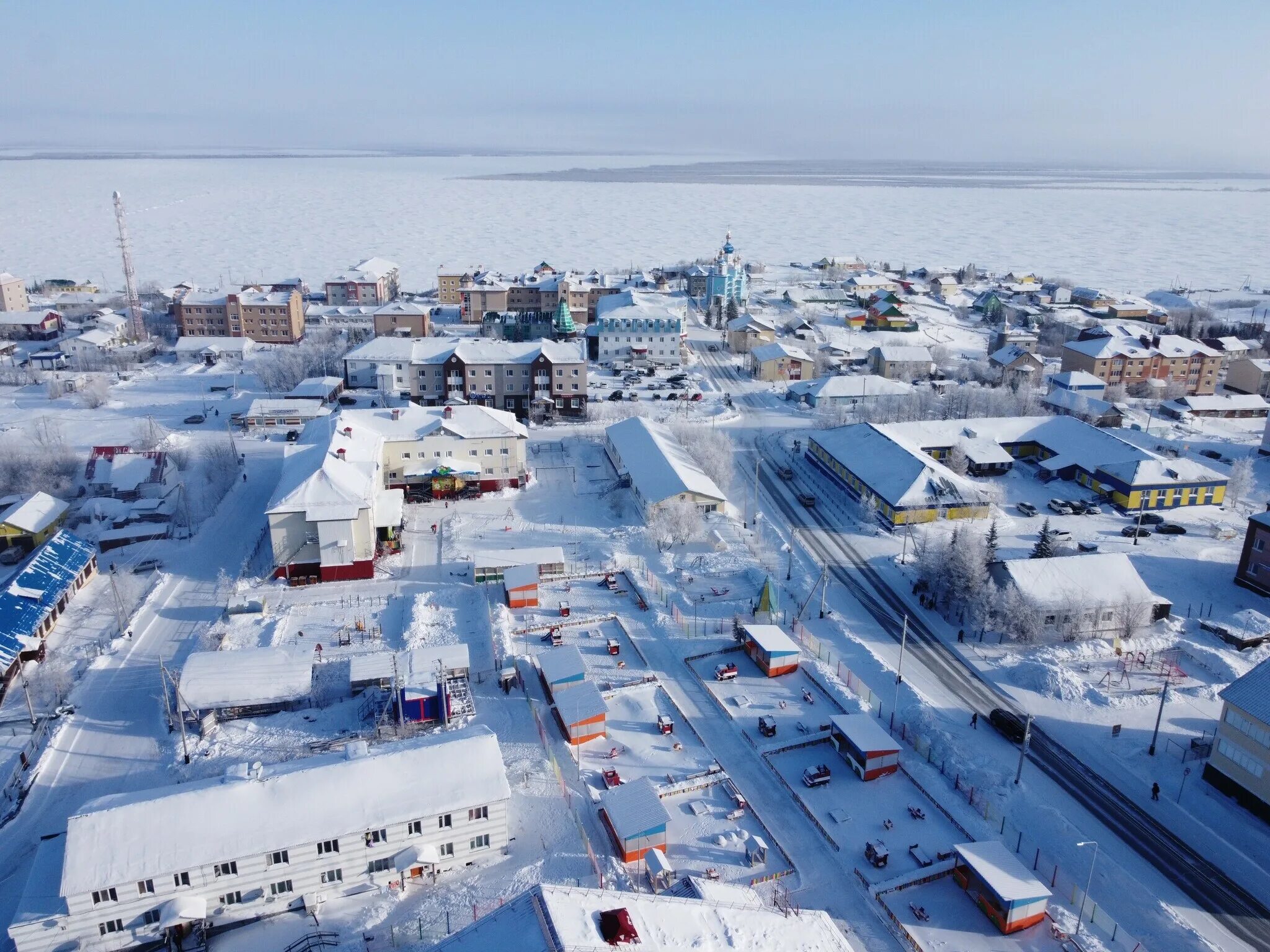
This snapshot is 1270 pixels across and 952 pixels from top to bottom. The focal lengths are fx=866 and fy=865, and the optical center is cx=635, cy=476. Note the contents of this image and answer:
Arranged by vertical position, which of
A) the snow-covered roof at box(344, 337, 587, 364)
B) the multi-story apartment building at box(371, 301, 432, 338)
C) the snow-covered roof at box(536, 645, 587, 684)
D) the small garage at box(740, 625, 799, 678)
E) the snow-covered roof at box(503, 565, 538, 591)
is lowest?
the small garage at box(740, 625, 799, 678)

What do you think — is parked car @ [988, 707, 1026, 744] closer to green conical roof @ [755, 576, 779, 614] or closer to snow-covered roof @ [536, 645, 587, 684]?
green conical roof @ [755, 576, 779, 614]

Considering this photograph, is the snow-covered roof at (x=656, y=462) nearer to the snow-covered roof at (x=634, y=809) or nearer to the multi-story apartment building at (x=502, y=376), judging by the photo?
the multi-story apartment building at (x=502, y=376)

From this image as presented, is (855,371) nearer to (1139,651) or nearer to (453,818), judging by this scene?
(1139,651)

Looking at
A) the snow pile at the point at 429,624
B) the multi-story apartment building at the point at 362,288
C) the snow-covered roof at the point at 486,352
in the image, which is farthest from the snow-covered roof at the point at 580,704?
the multi-story apartment building at the point at 362,288

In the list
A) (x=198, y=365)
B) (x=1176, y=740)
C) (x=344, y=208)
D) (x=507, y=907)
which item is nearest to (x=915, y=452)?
(x=1176, y=740)

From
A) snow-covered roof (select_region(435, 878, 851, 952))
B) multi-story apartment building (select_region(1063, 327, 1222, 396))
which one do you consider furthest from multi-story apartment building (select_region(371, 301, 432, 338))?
snow-covered roof (select_region(435, 878, 851, 952))

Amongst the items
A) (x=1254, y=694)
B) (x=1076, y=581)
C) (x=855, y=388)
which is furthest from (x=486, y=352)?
(x=1254, y=694)
